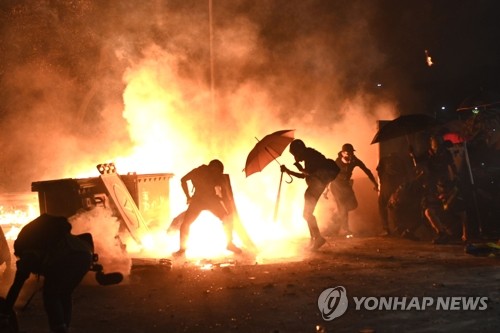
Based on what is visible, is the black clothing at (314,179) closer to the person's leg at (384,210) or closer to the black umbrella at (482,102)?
the person's leg at (384,210)

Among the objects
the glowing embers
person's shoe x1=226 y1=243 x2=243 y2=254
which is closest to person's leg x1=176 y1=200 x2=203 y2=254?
person's shoe x1=226 y1=243 x2=243 y2=254

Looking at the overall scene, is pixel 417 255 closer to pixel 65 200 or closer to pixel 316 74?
pixel 65 200

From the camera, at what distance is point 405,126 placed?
10.9m

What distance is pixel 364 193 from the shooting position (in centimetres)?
1285

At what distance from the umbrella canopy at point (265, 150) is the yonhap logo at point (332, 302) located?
4230 millimetres

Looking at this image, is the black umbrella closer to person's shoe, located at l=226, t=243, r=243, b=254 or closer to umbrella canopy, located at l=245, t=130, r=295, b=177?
umbrella canopy, located at l=245, t=130, r=295, b=177

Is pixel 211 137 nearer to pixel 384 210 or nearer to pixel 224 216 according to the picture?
pixel 384 210

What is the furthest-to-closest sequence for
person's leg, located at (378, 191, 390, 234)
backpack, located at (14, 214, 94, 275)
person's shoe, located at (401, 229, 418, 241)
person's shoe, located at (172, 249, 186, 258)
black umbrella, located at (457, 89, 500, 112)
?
1. black umbrella, located at (457, 89, 500, 112)
2. person's leg, located at (378, 191, 390, 234)
3. person's shoe, located at (401, 229, 418, 241)
4. person's shoe, located at (172, 249, 186, 258)
5. backpack, located at (14, 214, 94, 275)

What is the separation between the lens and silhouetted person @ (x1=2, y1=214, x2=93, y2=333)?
4.39 metres

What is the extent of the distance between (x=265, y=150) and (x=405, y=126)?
295 cm

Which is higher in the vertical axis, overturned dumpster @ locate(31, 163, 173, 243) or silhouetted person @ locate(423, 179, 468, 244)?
Result: overturned dumpster @ locate(31, 163, 173, 243)

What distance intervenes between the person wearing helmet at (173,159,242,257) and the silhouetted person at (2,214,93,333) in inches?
190

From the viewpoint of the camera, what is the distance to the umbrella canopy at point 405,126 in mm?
10875

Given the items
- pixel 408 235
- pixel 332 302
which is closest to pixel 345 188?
pixel 408 235
